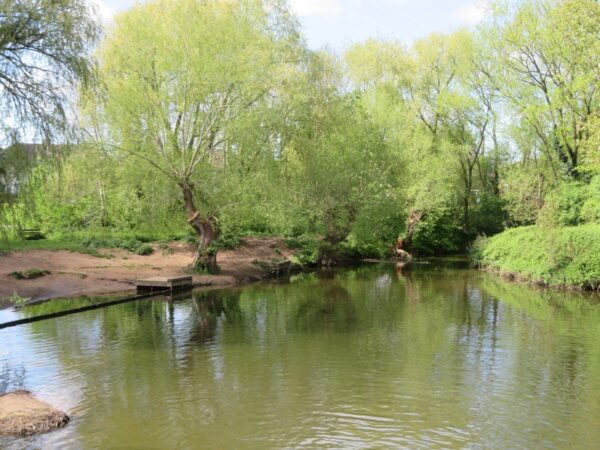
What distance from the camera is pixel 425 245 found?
45.7 m

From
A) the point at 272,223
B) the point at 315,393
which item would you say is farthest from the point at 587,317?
the point at 272,223

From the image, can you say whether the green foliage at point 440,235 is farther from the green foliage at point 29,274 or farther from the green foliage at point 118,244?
the green foliage at point 29,274

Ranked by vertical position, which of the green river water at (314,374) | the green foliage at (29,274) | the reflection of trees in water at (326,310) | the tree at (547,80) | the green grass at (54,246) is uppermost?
the tree at (547,80)

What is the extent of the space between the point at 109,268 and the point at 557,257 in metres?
19.2

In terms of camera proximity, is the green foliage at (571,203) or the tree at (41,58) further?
the green foliage at (571,203)

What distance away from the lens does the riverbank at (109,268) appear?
2062 cm

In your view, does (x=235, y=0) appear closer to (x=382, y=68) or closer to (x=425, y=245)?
(x=382, y=68)

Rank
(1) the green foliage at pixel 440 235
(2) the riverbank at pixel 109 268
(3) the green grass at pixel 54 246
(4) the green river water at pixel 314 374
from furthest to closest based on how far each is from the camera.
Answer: (1) the green foliage at pixel 440 235 → (3) the green grass at pixel 54 246 → (2) the riverbank at pixel 109 268 → (4) the green river water at pixel 314 374

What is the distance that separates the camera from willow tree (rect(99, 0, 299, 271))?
933 inches

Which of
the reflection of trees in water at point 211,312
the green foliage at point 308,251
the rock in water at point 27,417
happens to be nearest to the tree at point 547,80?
the green foliage at point 308,251

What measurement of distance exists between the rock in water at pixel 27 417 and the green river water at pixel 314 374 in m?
0.22

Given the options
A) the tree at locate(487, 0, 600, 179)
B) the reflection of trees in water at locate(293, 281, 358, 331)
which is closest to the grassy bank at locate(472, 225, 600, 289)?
the tree at locate(487, 0, 600, 179)

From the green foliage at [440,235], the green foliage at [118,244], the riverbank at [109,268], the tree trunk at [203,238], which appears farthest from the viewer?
the green foliage at [440,235]

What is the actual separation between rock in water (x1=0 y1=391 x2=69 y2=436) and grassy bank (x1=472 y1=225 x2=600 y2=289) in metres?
20.0
